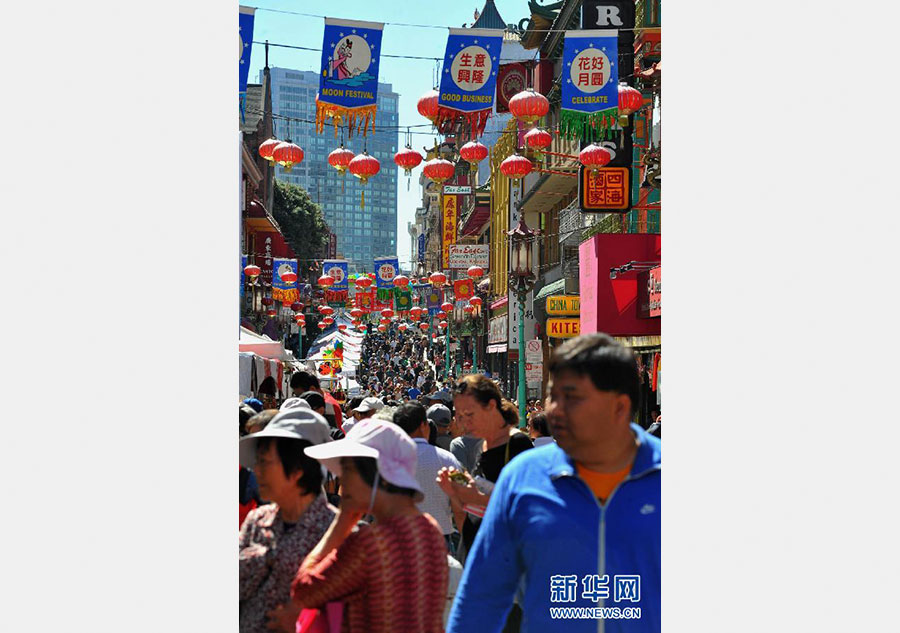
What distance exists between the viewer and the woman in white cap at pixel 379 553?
306cm

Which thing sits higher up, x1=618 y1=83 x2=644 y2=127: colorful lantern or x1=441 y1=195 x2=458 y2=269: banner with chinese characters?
x1=441 y1=195 x2=458 y2=269: banner with chinese characters

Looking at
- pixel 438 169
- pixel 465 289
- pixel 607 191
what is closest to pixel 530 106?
pixel 438 169

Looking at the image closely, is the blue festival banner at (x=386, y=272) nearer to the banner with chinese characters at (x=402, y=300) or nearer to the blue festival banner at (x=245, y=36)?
the banner with chinese characters at (x=402, y=300)

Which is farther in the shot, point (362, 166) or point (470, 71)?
point (362, 166)

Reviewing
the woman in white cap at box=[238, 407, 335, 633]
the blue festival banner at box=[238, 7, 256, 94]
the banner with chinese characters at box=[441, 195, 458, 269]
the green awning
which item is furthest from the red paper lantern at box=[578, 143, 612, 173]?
the banner with chinese characters at box=[441, 195, 458, 269]

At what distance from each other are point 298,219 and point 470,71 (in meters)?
51.7

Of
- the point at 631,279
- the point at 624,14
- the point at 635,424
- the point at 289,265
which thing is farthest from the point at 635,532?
the point at 289,265

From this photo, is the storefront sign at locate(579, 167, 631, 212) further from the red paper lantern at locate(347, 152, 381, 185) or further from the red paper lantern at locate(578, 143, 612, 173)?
the red paper lantern at locate(347, 152, 381, 185)

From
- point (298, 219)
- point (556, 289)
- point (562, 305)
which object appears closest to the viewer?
point (562, 305)

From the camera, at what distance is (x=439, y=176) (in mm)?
15703

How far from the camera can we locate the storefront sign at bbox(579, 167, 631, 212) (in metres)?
18.5

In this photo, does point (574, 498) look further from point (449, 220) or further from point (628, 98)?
point (449, 220)

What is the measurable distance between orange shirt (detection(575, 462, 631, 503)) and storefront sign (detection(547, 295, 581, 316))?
19.4 m

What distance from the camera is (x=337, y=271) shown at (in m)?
37.0
